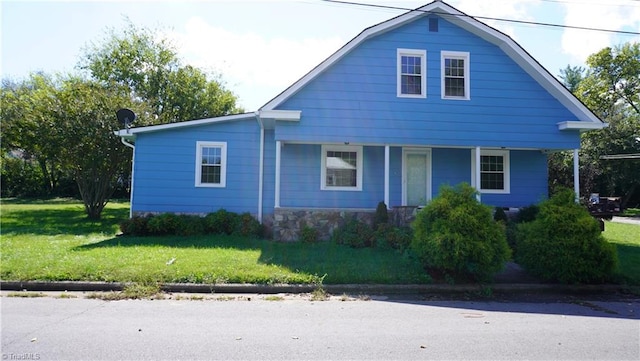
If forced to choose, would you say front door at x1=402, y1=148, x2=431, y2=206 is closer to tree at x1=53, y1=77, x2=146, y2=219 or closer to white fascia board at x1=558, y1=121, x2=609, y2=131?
white fascia board at x1=558, y1=121, x2=609, y2=131

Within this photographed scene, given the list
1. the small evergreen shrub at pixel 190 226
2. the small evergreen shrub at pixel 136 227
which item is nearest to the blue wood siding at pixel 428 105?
the small evergreen shrub at pixel 190 226

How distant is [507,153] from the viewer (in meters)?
13.9

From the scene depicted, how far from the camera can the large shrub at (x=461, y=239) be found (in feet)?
23.8

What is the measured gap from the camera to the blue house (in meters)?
12.0

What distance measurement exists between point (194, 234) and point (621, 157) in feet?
118

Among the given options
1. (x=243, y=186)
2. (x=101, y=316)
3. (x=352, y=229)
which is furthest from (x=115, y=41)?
(x=101, y=316)

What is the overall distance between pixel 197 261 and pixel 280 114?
17.1ft

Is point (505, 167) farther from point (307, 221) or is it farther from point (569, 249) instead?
point (307, 221)

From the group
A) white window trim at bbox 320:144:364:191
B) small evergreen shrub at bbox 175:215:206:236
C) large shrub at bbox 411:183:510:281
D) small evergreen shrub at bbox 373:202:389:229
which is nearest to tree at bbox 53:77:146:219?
small evergreen shrub at bbox 175:215:206:236

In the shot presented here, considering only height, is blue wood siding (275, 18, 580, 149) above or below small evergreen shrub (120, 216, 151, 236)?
above

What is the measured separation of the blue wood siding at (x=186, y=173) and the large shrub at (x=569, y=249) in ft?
27.8

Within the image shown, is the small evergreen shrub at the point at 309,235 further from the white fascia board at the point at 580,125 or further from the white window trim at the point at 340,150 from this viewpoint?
the white fascia board at the point at 580,125

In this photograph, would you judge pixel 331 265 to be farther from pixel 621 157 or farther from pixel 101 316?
pixel 621 157

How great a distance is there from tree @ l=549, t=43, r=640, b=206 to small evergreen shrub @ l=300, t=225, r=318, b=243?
28.9 m
